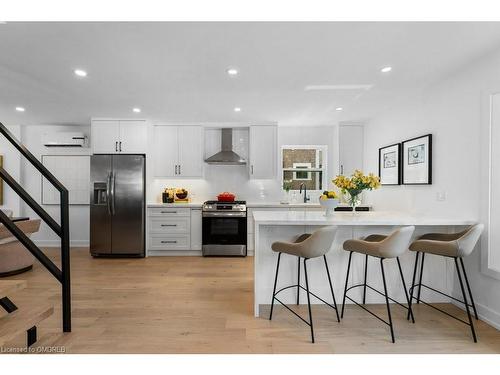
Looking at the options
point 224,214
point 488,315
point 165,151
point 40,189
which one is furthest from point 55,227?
point 40,189

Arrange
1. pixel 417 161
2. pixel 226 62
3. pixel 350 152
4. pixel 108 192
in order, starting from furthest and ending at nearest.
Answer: pixel 350 152 < pixel 108 192 < pixel 417 161 < pixel 226 62

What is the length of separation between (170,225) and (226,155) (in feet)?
5.16

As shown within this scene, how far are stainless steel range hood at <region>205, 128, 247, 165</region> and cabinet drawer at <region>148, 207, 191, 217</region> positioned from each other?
0.97m

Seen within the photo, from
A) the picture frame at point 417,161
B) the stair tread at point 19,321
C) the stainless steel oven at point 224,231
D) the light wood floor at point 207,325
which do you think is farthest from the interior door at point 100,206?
the picture frame at point 417,161

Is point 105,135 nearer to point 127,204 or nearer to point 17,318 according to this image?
point 127,204

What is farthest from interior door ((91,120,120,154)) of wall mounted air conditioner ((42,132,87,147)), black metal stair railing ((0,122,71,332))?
black metal stair railing ((0,122,71,332))

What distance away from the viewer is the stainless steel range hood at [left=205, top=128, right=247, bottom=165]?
17.1ft

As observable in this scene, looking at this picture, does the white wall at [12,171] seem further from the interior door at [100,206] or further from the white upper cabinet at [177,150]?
the white upper cabinet at [177,150]

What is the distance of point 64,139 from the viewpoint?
5320 mm

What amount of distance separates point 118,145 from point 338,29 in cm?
403

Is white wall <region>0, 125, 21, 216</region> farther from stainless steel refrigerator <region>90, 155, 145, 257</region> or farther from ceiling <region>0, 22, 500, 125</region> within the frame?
stainless steel refrigerator <region>90, 155, 145, 257</region>

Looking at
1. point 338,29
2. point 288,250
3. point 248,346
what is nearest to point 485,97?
point 338,29

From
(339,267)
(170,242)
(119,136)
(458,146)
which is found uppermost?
(119,136)

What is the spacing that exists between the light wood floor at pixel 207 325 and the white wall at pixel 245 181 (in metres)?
2.18
